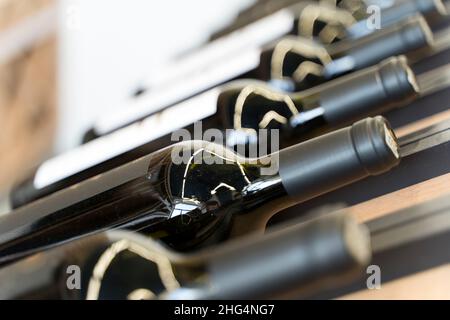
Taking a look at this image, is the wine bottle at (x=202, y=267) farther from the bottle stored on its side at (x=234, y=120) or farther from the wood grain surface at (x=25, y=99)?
the wood grain surface at (x=25, y=99)

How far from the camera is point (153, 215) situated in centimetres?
41

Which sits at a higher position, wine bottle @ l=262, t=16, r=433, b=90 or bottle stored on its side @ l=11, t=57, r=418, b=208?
wine bottle @ l=262, t=16, r=433, b=90

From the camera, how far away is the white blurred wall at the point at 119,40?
3.28ft

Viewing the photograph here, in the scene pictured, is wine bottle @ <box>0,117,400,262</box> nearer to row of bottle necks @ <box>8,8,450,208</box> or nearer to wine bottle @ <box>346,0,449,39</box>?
row of bottle necks @ <box>8,8,450,208</box>

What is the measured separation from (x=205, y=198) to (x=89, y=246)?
0.31ft

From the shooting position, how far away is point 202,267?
280 millimetres

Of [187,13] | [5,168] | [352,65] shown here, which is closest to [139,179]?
[352,65]

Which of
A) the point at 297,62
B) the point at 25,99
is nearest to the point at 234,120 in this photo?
the point at 297,62

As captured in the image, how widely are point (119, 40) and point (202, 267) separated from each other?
822mm

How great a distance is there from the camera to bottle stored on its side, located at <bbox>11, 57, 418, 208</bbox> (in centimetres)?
46

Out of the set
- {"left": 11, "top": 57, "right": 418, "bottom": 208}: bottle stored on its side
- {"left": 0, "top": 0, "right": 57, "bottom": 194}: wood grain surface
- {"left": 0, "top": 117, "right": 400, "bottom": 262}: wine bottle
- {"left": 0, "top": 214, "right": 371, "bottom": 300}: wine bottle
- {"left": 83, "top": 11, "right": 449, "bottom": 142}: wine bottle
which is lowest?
{"left": 0, "top": 214, "right": 371, "bottom": 300}: wine bottle

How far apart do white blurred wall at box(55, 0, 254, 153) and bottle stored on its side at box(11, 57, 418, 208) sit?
20.3 inches

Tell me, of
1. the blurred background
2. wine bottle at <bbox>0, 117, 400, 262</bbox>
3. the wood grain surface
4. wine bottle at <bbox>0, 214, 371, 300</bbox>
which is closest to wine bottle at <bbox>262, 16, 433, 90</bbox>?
wine bottle at <bbox>0, 117, 400, 262</bbox>

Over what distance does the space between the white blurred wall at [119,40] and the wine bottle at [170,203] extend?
0.59 meters
